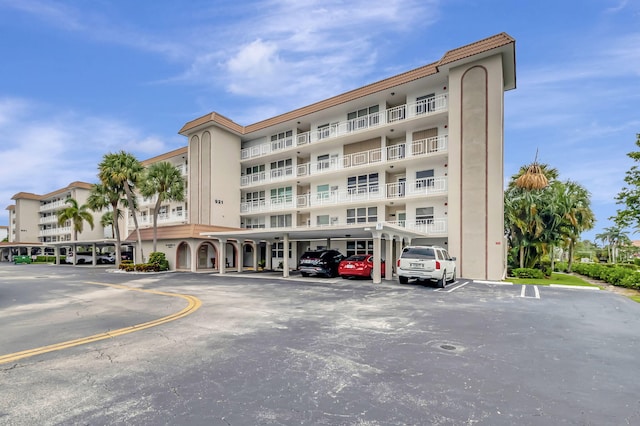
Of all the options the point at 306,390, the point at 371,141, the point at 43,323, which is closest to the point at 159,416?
the point at 306,390

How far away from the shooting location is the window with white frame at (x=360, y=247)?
26.0m

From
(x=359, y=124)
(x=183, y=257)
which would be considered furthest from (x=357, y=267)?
(x=183, y=257)

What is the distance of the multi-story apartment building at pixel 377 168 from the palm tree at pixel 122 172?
487cm

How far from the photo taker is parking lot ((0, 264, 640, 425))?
368cm

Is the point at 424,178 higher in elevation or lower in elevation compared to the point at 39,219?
higher

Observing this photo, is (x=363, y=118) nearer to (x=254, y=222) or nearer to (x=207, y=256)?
(x=254, y=222)

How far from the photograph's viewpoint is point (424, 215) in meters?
23.5

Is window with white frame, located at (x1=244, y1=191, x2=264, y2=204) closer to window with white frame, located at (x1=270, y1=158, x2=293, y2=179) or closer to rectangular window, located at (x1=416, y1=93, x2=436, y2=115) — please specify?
window with white frame, located at (x1=270, y1=158, x2=293, y2=179)

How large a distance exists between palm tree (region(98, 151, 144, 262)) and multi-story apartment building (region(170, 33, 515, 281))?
4.87 meters

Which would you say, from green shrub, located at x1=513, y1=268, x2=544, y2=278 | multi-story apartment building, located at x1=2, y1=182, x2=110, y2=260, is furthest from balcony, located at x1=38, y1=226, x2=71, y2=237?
green shrub, located at x1=513, y1=268, x2=544, y2=278

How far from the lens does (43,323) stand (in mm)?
8078

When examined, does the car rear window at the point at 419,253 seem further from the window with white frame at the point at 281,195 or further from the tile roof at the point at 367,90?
the window with white frame at the point at 281,195

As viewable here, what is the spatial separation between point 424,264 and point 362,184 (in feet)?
41.5

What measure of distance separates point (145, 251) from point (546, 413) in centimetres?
3366
